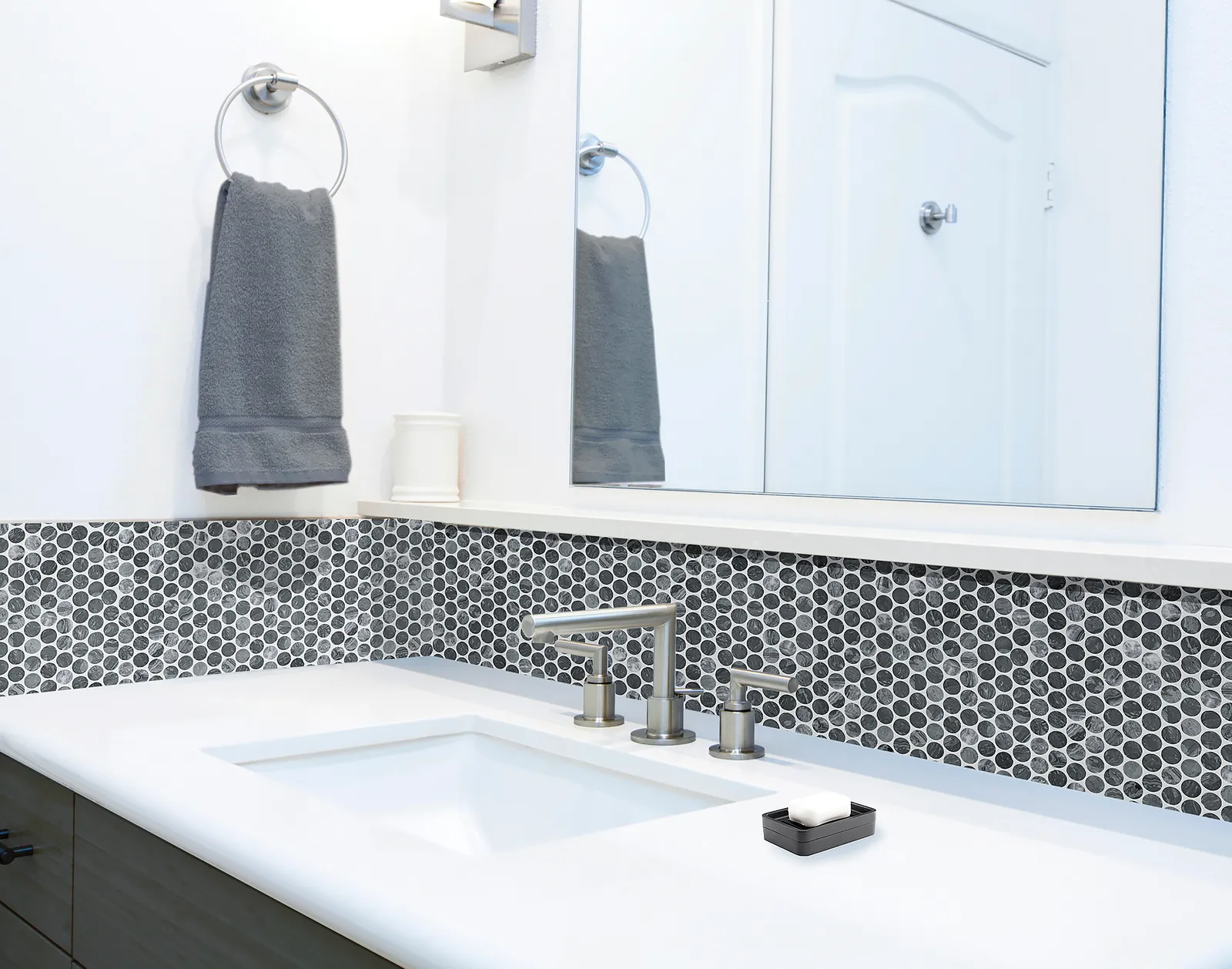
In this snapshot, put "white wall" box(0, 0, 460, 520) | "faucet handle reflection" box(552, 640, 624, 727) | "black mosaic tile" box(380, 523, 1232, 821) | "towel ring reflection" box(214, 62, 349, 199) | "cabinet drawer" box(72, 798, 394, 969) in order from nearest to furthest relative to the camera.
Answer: "cabinet drawer" box(72, 798, 394, 969) → "black mosaic tile" box(380, 523, 1232, 821) → "faucet handle reflection" box(552, 640, 624, 727) → "white wall" box(0, 0, 460, 520) → "towel ring reflection" box(214, 62, 349, 199)

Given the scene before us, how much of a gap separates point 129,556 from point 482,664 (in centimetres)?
49

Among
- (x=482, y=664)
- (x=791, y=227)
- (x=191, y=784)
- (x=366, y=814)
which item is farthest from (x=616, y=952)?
(x=482, y=664)

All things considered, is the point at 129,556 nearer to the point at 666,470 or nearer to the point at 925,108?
the point at 666,470

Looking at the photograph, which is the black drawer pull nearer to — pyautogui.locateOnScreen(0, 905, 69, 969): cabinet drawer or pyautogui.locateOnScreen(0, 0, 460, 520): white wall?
pyautogui.locateOnScreen(0, 905, 69, 969): cabinet drawer

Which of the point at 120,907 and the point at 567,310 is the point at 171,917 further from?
the point at 567,310

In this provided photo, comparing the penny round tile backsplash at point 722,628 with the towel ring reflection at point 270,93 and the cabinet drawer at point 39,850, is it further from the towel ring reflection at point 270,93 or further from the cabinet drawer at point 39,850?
the towel ring reflection at point 270,93

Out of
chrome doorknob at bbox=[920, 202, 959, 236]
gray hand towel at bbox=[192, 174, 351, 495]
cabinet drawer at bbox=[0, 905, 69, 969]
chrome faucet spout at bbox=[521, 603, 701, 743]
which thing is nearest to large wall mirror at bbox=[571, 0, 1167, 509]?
chrome doorknob at bbox=[920, 202, 959, 236]

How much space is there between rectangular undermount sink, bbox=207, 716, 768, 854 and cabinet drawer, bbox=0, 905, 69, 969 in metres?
0.25

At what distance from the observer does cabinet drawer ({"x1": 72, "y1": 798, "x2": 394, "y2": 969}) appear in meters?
0.79

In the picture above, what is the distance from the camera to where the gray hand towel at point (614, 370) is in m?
1.43

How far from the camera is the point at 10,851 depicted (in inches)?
45.9

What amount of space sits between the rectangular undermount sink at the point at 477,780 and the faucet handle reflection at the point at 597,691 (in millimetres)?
62

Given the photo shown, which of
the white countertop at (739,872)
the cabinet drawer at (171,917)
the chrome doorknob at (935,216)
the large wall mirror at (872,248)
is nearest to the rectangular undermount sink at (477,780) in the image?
the white countertop at (739,872)

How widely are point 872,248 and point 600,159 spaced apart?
0.48 m
